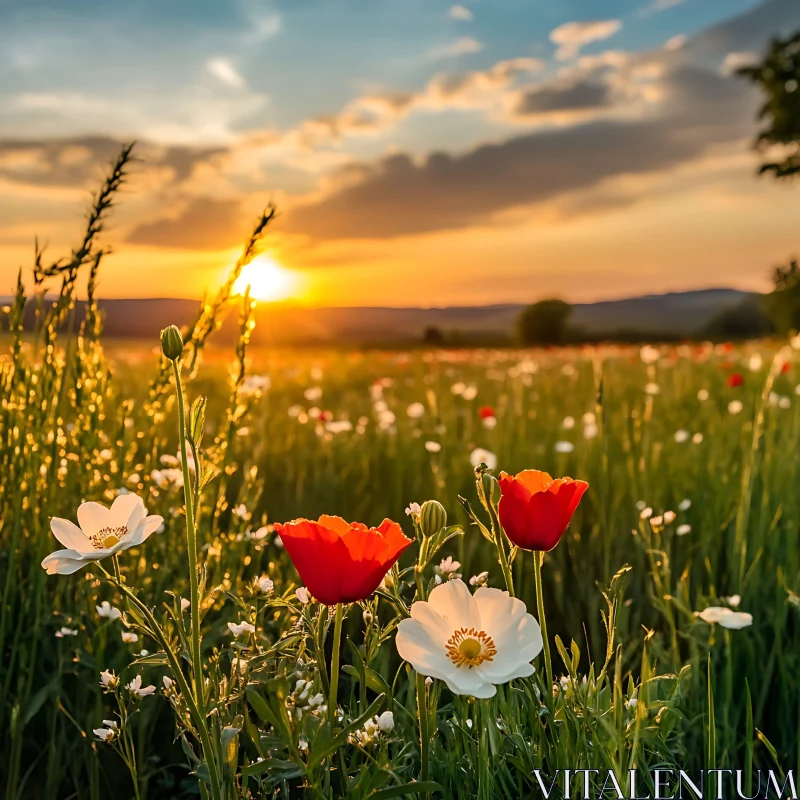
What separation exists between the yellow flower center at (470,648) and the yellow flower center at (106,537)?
467 mm

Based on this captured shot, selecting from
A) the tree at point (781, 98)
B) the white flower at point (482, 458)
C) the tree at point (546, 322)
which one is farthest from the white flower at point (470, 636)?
the tree at point (546, 322)

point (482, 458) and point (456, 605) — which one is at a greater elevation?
point (456, 605)

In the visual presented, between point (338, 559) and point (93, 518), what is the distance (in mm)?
391

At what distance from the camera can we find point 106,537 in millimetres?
1104

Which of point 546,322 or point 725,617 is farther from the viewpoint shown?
point 546,322

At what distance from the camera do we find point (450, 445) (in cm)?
379

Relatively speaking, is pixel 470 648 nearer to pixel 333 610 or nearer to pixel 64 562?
pixel 64 562

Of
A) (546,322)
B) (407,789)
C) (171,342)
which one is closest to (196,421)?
(171,342)

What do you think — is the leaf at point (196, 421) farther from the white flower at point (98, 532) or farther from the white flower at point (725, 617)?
the white flower at point (725, 617)

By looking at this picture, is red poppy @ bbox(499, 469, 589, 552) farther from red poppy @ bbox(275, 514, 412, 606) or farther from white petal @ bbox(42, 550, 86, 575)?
white petal @ bbox(42, 550, 86, 575)

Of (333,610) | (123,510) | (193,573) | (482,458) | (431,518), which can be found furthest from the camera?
(482,458)

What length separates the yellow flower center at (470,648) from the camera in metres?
0.96

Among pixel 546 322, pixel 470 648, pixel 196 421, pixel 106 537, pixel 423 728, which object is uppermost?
pixel 546 322

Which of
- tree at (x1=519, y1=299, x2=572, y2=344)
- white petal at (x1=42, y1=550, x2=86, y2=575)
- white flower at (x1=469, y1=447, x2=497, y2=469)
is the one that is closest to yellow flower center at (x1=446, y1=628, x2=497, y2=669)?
white petal at (x1=42, y1=550, x2=86, y2=575)
